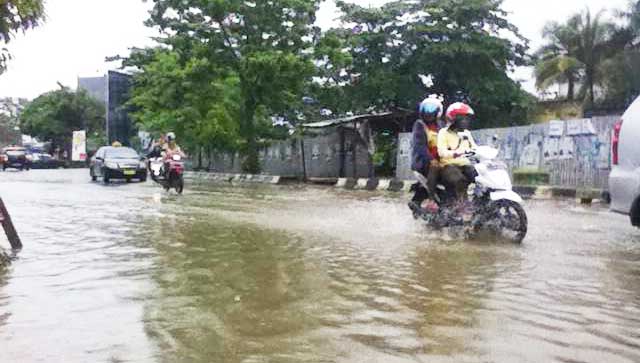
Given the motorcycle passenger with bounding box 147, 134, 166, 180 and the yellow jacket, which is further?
the motorcycle passenger with bounding box 147, 134, 166, 180

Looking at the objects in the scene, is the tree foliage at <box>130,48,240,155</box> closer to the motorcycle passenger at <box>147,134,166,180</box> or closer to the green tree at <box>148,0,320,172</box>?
the green tree at <box>148,0,320,172</box>

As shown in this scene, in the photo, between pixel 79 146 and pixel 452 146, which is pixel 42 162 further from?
pixel 452 146

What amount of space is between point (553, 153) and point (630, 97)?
19.6 meters

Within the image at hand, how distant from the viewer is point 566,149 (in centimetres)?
1939

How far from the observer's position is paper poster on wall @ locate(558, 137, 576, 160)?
19.2m

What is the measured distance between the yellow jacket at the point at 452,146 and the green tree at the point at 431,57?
959 inches

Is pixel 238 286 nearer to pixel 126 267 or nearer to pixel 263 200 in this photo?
pixel 126 267

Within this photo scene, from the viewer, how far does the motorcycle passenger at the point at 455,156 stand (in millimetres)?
9062

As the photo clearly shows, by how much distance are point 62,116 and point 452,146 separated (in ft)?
208

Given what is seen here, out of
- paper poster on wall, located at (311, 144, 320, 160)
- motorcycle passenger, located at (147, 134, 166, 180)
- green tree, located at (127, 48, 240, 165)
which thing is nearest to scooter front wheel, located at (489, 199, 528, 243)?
motorcycle passenger, located at (147, 134, 166, 180)

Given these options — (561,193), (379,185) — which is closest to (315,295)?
(561,193)

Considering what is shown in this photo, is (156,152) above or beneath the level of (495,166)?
above

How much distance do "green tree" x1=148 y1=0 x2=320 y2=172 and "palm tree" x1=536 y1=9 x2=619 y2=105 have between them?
45.1 ft

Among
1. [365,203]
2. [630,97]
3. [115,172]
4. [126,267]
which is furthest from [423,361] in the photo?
[630,97]
